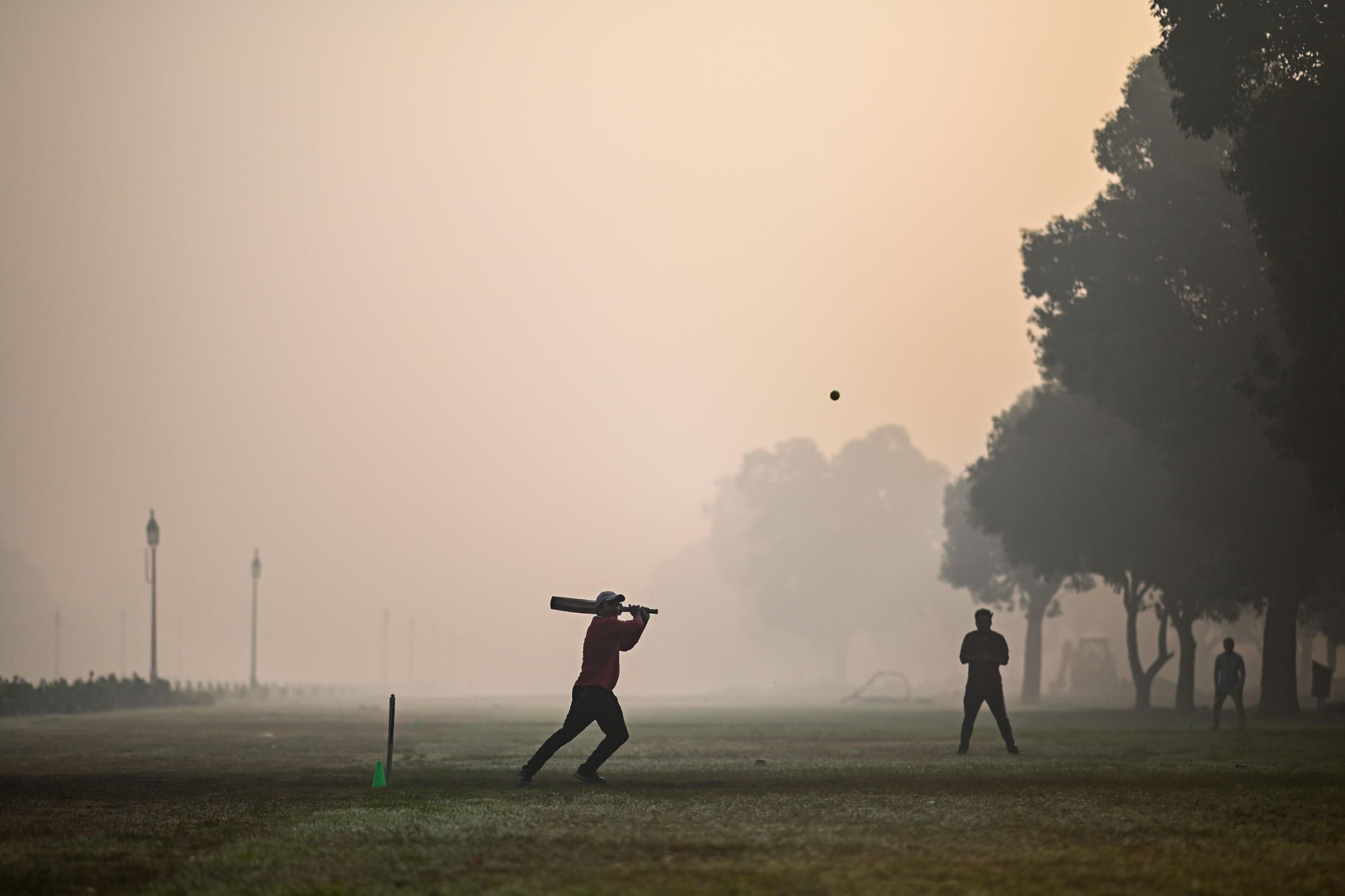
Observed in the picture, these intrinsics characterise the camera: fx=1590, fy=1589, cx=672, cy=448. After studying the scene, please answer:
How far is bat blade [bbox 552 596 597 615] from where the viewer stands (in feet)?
55.7

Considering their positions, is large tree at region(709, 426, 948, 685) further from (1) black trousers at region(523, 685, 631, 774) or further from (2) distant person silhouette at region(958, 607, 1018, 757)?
(1) black trousers at region(523, 685, 631, 774)

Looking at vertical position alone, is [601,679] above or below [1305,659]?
above

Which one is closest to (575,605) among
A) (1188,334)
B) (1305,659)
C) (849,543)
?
(1188,334)

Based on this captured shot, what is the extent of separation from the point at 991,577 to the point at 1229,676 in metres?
43.5

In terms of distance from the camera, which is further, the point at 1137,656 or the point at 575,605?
the point at 1137,656

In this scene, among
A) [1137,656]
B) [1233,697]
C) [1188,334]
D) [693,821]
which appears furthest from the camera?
[1137,656]

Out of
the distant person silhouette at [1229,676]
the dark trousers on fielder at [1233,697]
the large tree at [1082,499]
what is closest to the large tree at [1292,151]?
the distant person silhouette at [1229,676]

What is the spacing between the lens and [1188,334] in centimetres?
3903

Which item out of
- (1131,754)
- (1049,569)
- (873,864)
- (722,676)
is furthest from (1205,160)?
(722,676)

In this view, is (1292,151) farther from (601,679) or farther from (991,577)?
(991,577)

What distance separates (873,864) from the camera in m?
10.1

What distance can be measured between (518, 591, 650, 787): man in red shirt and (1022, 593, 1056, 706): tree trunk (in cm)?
5408

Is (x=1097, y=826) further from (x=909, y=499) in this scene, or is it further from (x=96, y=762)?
(x=909, y=499)

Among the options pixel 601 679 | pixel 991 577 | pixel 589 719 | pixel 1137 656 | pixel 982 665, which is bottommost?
pixel 1137 656
